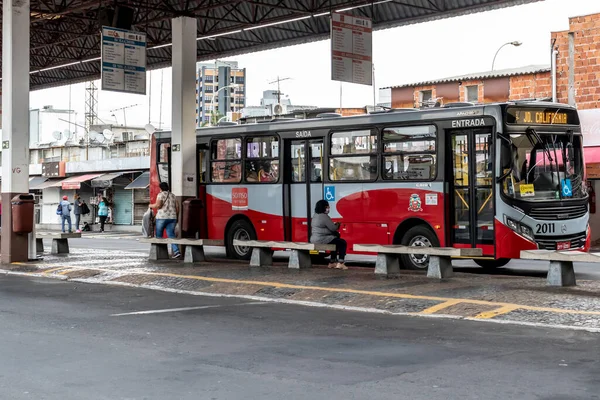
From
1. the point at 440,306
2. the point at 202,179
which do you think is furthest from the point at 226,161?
the point at 440,306

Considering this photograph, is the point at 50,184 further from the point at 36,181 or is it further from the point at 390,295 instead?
the point at 390,295

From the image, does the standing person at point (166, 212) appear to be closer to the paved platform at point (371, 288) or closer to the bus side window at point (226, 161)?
the paved platform at point (371, 288)

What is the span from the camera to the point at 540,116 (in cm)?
1648

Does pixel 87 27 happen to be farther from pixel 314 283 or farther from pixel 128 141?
pixel 128 141

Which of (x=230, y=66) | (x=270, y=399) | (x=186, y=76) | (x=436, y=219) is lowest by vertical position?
(x=270, y=399)

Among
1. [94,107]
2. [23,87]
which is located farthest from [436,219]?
[94,107]

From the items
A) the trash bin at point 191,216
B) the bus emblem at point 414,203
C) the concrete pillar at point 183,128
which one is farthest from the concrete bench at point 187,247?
the bus emblem at point 414,203

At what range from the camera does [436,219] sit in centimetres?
1681

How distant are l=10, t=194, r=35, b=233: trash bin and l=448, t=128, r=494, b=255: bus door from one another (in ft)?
29.8

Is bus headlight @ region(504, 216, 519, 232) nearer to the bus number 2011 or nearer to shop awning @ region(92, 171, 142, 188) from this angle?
the bus number 2011

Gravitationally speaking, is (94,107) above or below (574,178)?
above

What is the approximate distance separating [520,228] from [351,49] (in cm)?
753

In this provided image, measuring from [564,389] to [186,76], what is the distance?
51.2 feet

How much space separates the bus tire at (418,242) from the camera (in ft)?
55.6
